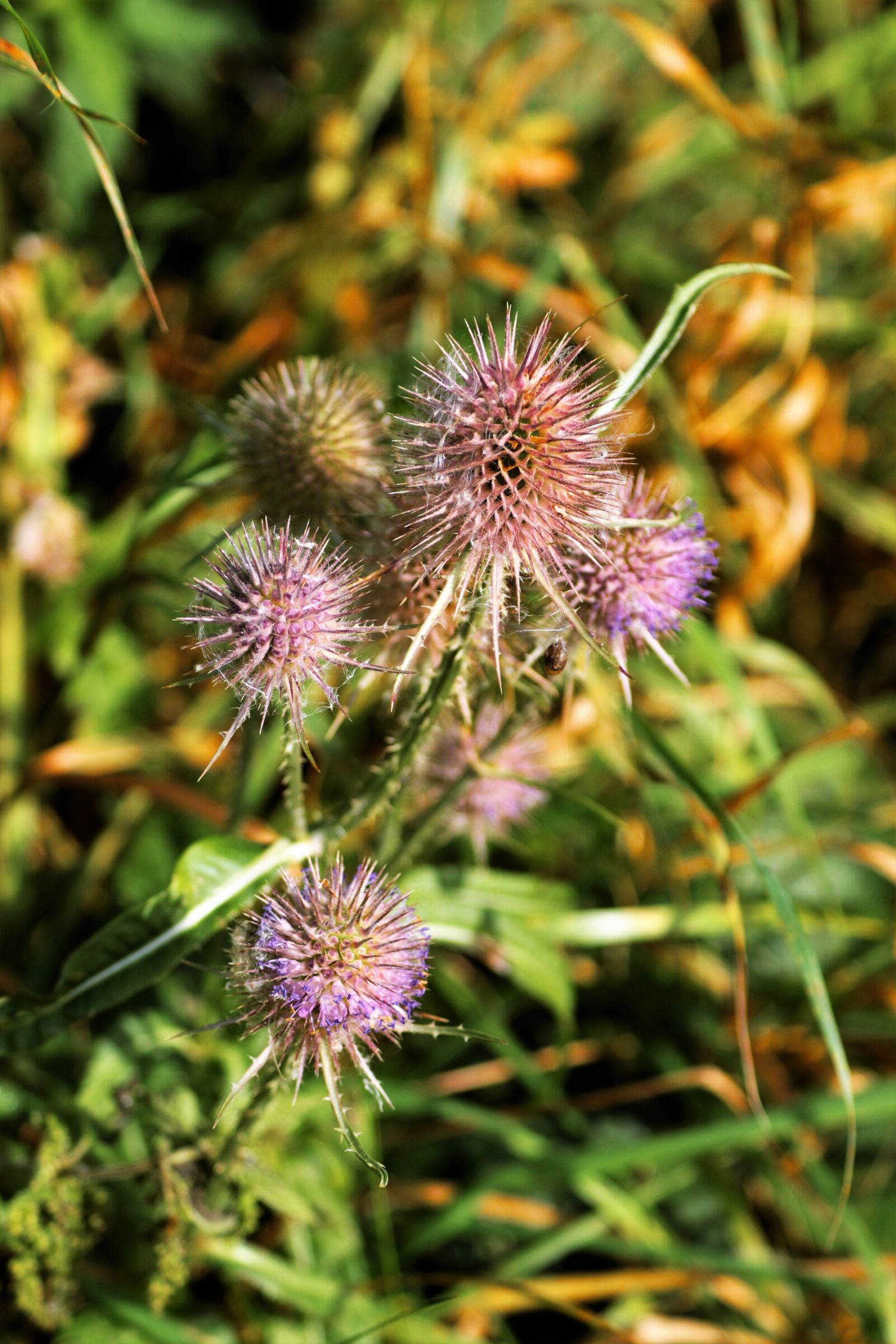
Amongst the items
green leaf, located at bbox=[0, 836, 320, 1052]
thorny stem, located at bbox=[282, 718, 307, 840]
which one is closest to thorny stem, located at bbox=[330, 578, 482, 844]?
thorny stem, located at bbox=[282, 718, 307, 840]

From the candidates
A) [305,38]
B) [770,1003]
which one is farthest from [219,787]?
[305,38]

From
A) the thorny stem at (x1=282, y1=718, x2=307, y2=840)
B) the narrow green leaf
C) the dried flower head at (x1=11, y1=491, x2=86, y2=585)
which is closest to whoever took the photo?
the thorny stem at (x1=282, y1=718, x2=307, y2=840)

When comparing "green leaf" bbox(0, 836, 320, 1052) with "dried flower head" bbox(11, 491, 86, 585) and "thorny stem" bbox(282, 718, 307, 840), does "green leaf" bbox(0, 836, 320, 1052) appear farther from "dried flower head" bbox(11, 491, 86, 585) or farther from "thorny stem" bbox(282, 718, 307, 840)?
"dried flower head" bbox(11, 491, 86, 585)

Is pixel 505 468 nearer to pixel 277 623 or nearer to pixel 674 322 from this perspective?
pixel 277 623

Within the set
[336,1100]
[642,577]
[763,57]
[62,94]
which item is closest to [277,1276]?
[336,1100]

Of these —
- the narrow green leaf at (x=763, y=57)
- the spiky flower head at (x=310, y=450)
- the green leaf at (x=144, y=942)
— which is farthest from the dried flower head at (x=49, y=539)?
the narrow green leaf at (x=763, y=57)

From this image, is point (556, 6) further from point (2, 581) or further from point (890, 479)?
point (2, 581)
